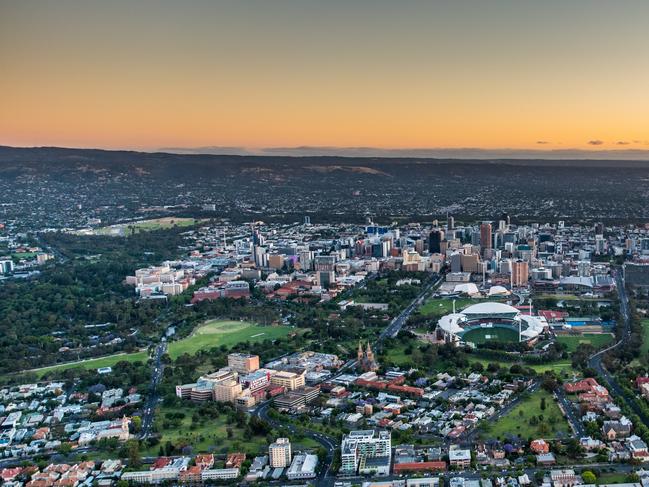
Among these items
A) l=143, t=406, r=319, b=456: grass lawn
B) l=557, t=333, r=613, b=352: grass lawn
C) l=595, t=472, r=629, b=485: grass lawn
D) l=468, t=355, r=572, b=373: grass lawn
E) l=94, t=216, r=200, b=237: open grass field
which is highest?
l=595, t=472, r=629, b=485: grass lawn

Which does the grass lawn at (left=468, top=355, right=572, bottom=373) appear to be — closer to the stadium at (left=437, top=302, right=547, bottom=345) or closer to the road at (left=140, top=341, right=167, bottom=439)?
the stadium at (left=437, top=302, right=547, bottom=345)

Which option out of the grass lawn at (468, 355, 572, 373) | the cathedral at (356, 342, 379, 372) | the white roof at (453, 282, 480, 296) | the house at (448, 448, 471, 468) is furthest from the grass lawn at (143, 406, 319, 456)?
the white roof at (453, 282, 480, 296)

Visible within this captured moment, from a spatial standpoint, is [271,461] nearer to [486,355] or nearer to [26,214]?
[486,355]

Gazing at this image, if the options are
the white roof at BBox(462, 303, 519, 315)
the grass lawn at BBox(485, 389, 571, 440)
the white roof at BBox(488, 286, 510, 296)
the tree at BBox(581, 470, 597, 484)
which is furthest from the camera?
the white roof at BBox(488, 286, 510, 296)

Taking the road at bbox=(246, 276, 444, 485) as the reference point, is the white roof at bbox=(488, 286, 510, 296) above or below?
below

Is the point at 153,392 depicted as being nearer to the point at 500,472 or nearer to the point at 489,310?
the point at 500,472

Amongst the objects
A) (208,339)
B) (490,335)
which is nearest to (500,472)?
(490,335)
